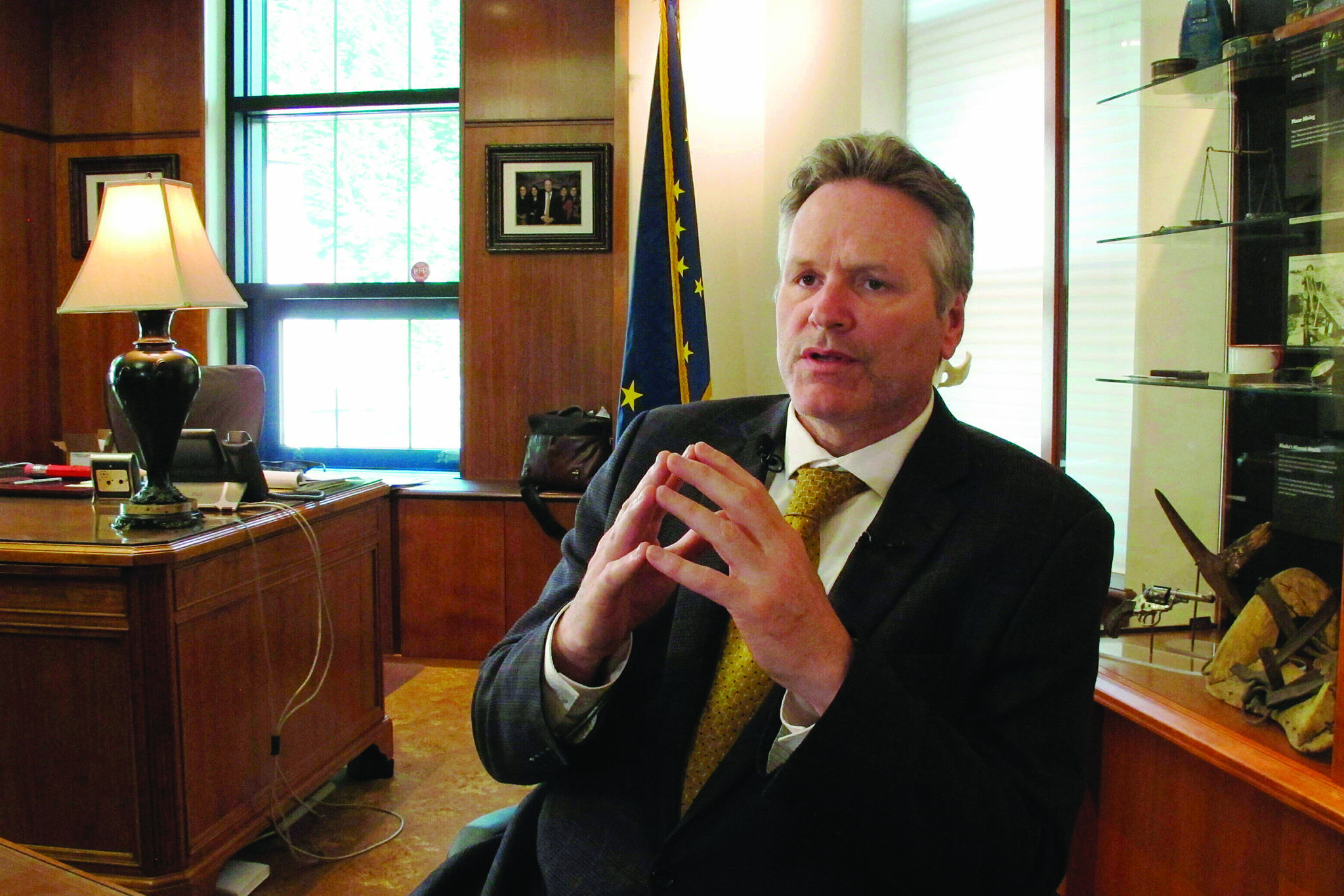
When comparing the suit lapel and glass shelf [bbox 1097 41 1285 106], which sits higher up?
glass shelf [bbox 1097 41 1285 106]

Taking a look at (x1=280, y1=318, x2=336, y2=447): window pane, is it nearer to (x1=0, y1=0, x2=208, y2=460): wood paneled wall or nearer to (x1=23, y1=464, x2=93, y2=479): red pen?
(x1=0, y1=0, x2=208, y2=460): wood paneled wall

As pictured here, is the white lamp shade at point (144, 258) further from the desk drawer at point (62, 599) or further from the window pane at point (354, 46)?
the window pane at point (354, 46)

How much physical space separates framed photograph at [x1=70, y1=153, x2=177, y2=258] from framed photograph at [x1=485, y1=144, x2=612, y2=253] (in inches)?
58.3

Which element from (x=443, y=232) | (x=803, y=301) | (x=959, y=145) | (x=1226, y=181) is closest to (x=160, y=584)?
(x=803, y=301)

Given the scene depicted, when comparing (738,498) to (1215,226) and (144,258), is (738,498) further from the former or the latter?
(144,258)

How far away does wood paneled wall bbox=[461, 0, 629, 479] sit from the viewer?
4.07 meters

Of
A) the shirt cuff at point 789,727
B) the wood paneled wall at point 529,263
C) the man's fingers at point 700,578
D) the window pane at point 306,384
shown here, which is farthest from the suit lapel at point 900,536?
the window pane at point 306,384

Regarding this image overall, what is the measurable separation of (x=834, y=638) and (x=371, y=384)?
4.00 meters

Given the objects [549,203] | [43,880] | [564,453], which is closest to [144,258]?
[43,880]

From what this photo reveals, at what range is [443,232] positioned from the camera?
4457mm

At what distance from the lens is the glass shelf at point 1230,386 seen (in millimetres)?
1493

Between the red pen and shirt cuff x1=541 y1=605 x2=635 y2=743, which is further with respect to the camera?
the red pen

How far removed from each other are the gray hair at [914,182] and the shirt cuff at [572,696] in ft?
1.89

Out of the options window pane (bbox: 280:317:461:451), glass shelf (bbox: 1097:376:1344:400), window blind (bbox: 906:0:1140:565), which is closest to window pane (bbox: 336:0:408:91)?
window pane (bbox: 280:317:461:451)
